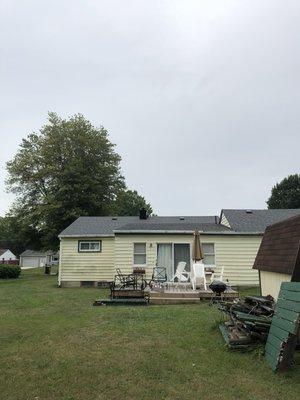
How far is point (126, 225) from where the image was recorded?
20.0m

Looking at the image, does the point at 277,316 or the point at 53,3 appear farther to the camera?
the point at 53,3

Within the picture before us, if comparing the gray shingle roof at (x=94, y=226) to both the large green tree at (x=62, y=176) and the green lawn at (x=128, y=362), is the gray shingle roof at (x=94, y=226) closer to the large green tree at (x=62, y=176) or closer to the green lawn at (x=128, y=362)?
the large green tree at (x=62, y=176)

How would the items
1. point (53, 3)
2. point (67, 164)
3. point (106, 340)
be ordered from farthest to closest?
point (67, 164) < point (53, 3) < point (106, 340)

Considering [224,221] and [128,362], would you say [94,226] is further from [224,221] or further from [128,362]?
[128,362]

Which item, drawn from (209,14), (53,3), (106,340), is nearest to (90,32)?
(53,3)

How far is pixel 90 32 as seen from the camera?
12805 millimetres

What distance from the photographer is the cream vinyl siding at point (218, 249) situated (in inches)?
730

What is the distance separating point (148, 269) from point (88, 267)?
360cm

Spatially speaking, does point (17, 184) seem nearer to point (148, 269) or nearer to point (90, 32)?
point (148, 269)

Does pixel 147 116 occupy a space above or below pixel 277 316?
above

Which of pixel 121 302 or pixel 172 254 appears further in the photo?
pixel 172 254

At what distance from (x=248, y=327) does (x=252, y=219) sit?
14.7 metres

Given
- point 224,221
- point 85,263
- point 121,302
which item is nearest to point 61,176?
point 85,263

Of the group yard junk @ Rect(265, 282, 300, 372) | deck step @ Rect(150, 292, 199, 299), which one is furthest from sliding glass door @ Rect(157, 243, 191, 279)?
yard junk @ Rect(265, 282, 300, 372)
